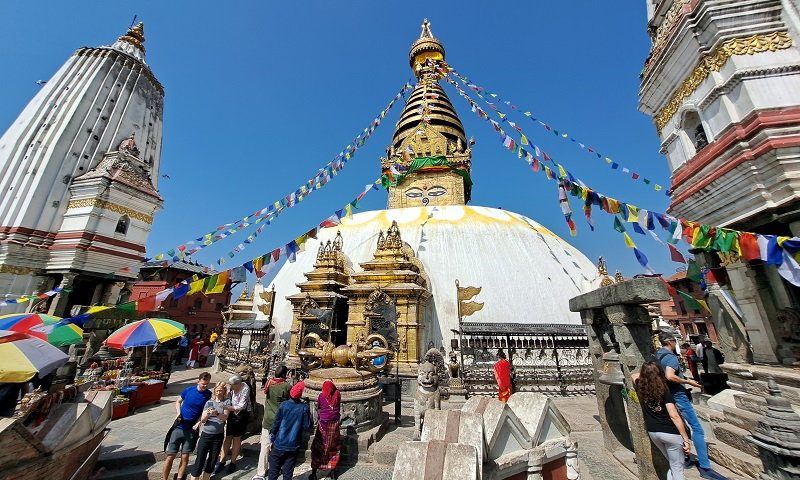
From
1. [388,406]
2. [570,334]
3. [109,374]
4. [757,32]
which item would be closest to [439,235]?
[570,334]

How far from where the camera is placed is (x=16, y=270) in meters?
11.6

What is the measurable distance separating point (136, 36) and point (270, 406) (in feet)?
→ 79.7

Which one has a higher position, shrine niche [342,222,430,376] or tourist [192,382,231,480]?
shrine niche [342,222,430,376]

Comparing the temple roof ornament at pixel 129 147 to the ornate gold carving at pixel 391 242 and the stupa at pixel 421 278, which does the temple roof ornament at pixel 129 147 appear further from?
the ornate gold carving at pixel 391 242

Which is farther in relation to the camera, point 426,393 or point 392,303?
point 392,303

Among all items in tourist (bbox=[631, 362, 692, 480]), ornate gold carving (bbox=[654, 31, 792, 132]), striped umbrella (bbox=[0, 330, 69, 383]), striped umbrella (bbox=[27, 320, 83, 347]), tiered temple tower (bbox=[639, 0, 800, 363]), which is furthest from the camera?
striped umbrella (bbox=[27, 320, 83, 347])

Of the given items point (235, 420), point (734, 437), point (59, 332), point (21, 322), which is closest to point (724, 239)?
point (734, 437)

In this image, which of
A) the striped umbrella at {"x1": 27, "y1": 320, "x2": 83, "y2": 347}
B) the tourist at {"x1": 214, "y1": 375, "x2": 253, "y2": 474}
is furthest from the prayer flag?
the tourist at {"x1": 214, "y1": 375, "x2": 253, "y2": 474}

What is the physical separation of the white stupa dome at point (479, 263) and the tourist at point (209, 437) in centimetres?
836

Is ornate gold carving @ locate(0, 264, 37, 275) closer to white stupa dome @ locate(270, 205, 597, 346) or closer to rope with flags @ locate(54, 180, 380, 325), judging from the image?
rope with flags @ locate(54, 180, 380, 325)

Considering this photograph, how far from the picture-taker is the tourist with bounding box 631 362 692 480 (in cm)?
306

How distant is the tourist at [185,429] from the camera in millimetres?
4086

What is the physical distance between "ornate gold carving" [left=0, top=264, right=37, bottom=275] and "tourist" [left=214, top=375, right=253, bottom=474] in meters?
13.1

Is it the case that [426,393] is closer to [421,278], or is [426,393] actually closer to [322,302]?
[421,278]
